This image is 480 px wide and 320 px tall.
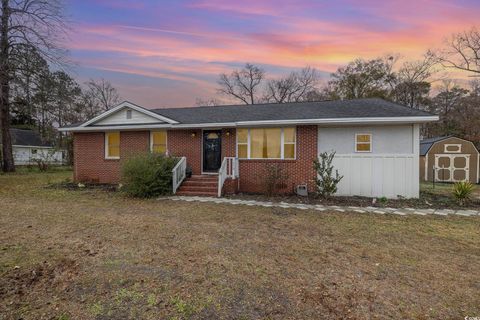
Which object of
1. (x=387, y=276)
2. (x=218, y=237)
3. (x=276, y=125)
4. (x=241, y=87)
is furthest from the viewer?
(x=241, y=87)

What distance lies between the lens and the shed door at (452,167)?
64.0 feet

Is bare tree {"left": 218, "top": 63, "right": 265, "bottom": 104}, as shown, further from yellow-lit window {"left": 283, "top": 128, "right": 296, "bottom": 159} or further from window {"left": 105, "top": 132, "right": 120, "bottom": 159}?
yellow-lit window {"left": 283, "top": 128, "right": 296, "bottom": 159}

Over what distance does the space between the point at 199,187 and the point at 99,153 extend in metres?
5.94

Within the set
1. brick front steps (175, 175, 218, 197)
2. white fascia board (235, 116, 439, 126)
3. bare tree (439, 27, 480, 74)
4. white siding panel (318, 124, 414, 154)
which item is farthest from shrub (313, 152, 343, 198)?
bare tree (439, 27, 480, 74)

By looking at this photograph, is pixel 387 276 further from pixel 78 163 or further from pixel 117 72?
pixel 117 72

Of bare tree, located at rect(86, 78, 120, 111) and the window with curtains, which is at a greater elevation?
bare tree, located at rect(86, 78, 120, 111)

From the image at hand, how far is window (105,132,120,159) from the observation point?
42.4 ft

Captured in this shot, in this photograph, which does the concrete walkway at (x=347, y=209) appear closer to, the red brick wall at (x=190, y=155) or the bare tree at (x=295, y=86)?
the red brick wall at (x=190, y=155)

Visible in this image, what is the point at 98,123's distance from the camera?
1264 centimetres

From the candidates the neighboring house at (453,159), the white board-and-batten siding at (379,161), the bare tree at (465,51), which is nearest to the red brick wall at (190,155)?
the white board-and-batten siding at (379,161)

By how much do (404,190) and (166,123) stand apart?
31.6 ft

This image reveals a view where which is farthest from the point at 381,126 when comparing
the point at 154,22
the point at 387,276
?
the point at 154,22

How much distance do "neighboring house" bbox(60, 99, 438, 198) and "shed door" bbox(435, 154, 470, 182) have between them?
12.4 m

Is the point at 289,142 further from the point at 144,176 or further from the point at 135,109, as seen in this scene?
the point at 135,109
